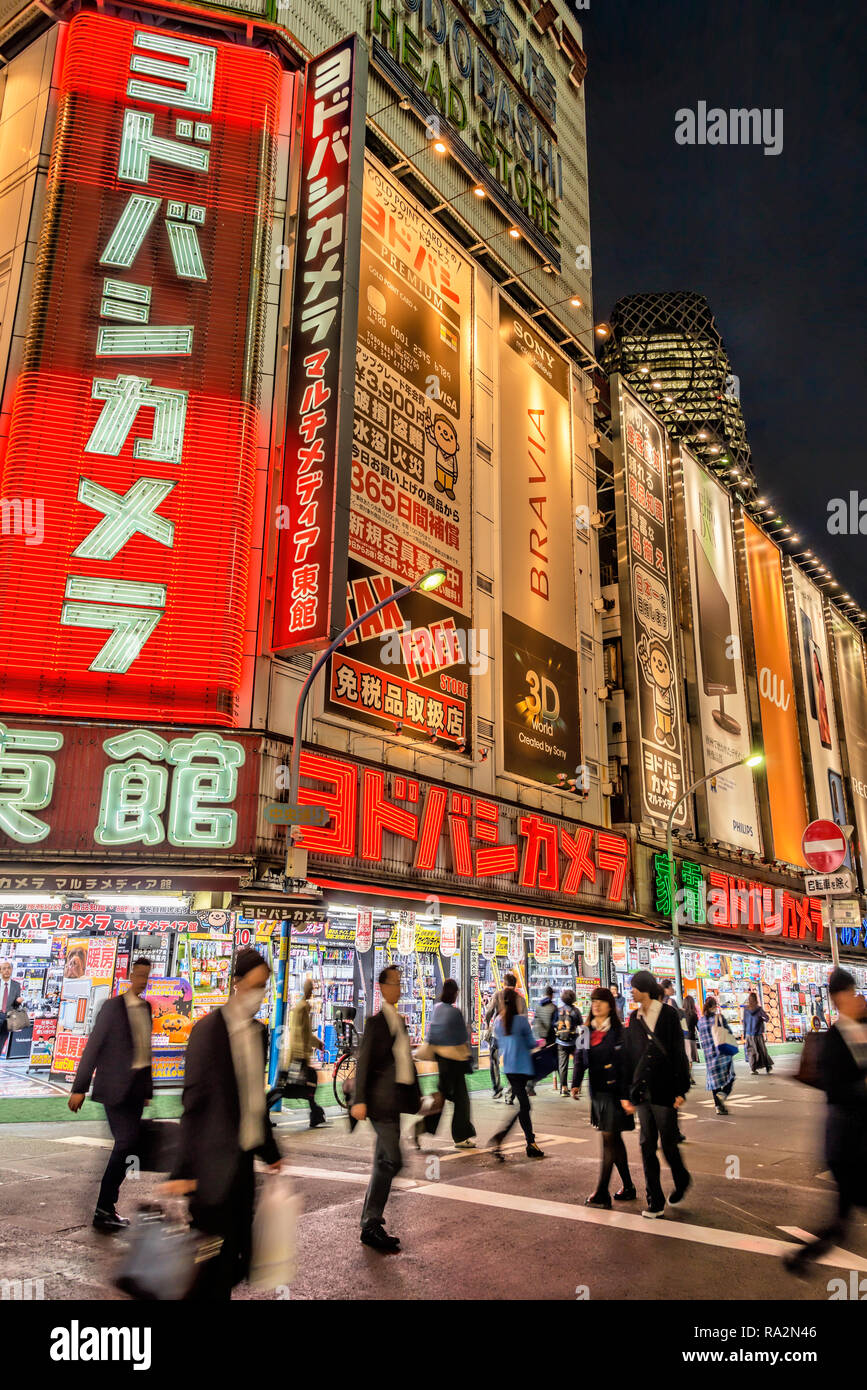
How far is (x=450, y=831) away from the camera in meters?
20.0

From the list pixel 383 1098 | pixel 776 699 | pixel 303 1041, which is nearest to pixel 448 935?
pixel 303 1041

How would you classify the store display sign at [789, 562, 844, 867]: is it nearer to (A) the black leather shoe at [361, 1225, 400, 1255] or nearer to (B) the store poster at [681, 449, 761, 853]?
(B) the store poster at [681, 449, 761, 853]

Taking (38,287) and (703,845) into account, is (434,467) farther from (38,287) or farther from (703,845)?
(703,845)

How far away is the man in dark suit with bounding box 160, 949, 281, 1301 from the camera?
4758mm

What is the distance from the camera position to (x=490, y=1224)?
8016 mm

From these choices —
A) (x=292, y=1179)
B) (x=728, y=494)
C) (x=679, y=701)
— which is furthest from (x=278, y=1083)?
(x=728, y=494)

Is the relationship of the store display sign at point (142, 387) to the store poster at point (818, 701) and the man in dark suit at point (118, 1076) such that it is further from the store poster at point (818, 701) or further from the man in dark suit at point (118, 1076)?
the store poster at point (818, 701)

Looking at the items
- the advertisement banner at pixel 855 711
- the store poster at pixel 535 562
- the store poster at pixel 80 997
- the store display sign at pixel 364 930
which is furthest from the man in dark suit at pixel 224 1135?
the advertisement banner at pixel 855 711

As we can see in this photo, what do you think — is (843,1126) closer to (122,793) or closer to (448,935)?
(122,793)

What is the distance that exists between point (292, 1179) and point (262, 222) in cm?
1682

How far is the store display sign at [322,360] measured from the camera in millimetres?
16172

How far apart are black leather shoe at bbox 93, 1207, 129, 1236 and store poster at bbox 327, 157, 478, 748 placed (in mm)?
10792

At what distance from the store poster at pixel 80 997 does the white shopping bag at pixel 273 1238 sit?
13876 millimetres
